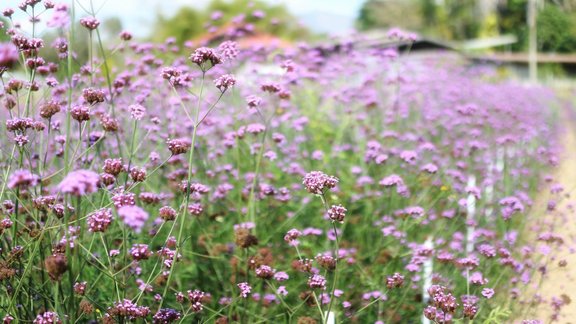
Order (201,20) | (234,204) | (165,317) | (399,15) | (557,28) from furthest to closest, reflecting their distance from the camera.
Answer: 1. (399,15)
2. (201,20)
3. (557,28)
4. (234,204)
5. (165,317)

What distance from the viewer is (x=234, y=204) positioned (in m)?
4.93

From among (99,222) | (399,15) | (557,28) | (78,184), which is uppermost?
(399,15)

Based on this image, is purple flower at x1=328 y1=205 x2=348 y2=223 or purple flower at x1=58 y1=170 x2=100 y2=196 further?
purple flower at x1=328 y1=205 x2=348 y2=223

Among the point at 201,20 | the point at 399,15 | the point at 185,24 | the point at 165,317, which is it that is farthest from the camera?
the point at 399,15

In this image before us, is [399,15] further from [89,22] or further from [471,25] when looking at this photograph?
[89,22]

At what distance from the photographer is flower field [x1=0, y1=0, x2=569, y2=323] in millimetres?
2703

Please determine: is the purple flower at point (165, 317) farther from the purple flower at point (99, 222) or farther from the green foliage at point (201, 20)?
the green foliage at point (201, 20)

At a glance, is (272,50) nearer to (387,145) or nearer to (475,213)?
(387,145)

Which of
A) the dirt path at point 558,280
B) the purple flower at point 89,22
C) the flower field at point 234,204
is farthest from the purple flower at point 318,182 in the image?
the dirt path at point 558,280

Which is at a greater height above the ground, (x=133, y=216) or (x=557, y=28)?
(x=133, y=216)

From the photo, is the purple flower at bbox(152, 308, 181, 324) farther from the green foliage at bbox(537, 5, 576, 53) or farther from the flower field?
the green foliage at bbox(537, 5, 576, 53)

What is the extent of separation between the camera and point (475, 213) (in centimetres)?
596

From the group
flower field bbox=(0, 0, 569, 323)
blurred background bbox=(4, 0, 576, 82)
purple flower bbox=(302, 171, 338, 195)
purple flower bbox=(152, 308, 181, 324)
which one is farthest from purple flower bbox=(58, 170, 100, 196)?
blurred background bbox=(4, 0, 576, 82)

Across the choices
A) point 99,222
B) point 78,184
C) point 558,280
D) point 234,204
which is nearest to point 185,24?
point 234,204
